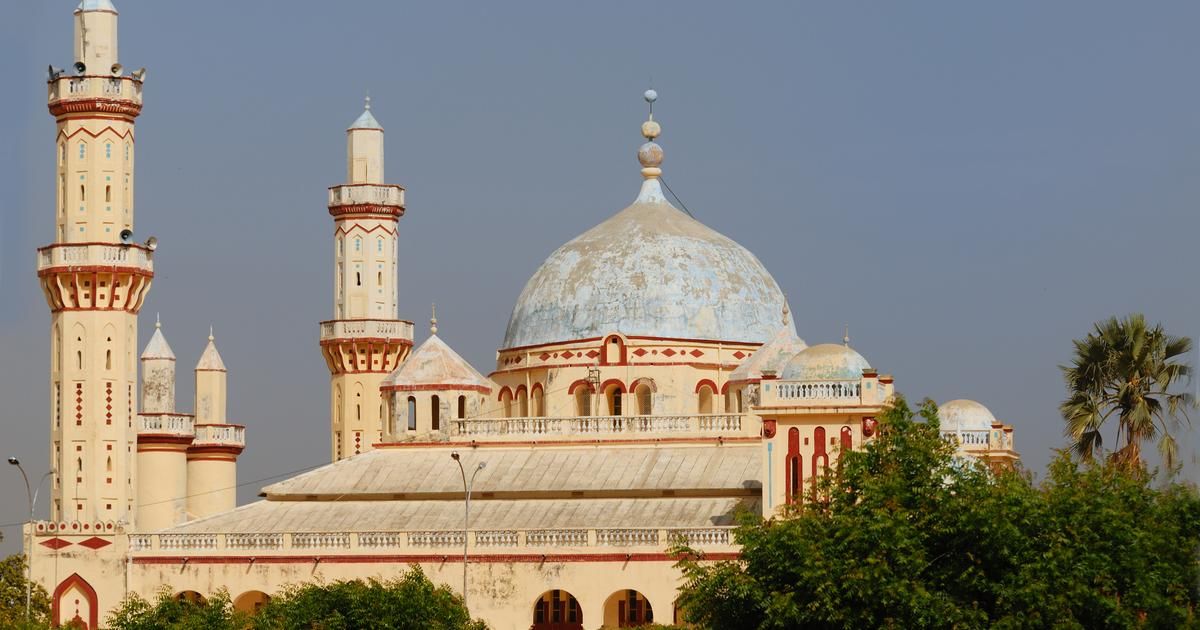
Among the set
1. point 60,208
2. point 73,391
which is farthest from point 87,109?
point 73,391

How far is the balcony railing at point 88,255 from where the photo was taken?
241ft

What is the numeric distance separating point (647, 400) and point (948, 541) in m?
30.3

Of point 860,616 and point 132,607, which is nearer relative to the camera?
point 860,616

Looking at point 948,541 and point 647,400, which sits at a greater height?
point 647,400

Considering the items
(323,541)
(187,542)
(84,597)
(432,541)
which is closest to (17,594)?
(84,597)

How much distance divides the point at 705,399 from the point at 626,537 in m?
12.2

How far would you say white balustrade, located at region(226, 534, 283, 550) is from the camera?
233ft

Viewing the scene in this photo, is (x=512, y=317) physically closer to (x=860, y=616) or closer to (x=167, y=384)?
(x=167, y=384)

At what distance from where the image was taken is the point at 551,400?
80062 millimetres

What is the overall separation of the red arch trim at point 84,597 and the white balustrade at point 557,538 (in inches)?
492

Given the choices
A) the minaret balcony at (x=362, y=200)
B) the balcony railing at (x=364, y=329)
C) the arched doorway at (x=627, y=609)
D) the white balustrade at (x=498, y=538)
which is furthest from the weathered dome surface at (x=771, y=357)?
the minaret balcony at (x=362, y=200)

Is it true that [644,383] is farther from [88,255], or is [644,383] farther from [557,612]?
[88,255]

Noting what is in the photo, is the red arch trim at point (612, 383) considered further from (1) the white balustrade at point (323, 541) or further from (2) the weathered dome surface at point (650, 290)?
(1) the white balustrade at point (323, 541)

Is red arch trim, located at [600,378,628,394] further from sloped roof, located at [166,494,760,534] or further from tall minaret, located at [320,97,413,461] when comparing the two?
tall minaret, located at [320,97,413,461]
